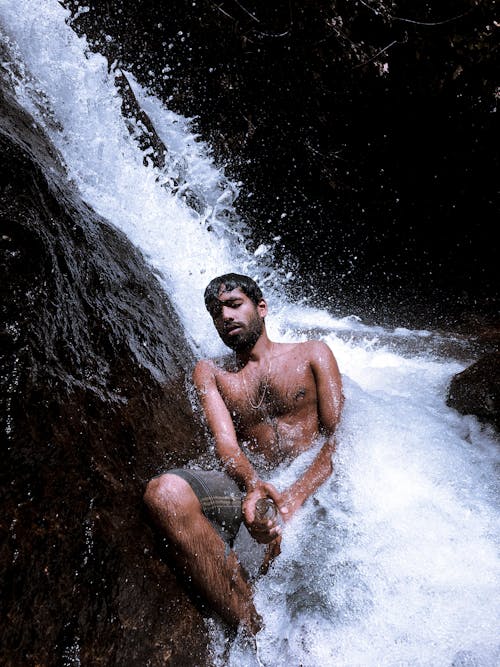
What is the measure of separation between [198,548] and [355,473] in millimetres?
1114

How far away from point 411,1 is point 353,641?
6205 millimetres

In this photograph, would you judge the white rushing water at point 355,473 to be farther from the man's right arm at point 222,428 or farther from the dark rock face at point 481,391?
the man's right arm at point 222,428

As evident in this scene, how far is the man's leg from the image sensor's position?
1587 millimetres

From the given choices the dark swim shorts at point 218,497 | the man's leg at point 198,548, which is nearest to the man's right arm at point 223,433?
the dark swim shorts at point 218,497

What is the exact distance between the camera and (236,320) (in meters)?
2.59


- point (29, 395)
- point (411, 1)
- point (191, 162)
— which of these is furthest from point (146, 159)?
point (29, 395)

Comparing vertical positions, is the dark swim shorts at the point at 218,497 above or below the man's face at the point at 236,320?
below

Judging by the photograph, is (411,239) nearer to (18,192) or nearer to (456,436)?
(456,436)

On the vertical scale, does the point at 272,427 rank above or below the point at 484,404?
below

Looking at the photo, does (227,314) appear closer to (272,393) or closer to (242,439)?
(272,393)

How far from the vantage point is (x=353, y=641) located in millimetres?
1739

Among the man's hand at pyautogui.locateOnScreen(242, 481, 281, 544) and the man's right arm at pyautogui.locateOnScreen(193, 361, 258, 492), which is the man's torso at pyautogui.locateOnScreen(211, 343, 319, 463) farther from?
the man's hand at pyautogui.locateOnScreen(242, 481, 281, 544)

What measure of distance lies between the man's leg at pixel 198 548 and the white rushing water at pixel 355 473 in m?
0.14

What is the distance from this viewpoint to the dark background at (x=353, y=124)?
5199 mm
